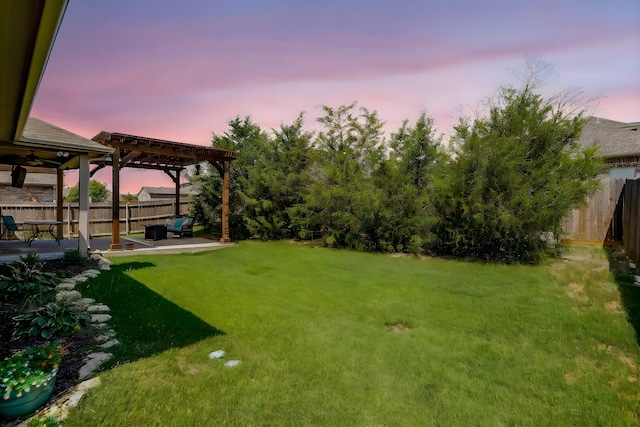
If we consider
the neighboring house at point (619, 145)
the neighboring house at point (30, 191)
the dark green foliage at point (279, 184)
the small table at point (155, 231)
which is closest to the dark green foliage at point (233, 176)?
the dark green foliage at point (279, 184)

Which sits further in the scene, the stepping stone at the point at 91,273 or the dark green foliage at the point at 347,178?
the dark green foliage at the point at 347,178

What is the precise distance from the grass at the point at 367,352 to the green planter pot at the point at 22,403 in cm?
26

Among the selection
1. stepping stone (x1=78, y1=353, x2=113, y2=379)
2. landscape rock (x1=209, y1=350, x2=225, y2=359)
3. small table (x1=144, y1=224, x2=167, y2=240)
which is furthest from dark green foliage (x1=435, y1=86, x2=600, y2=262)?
small table (x1=144, y1=224, x2=167, y2=240)

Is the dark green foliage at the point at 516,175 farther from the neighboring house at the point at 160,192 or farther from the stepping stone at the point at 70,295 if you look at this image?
the neighboring house at the point at 160,192

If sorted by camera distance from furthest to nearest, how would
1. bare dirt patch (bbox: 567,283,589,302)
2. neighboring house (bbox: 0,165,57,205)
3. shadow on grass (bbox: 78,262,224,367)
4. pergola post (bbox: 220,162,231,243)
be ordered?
neighboring house (bbox: 0,165,57,205), pergola post (bbox: 220,162,231,243), bare dirt patch (bbox: 567,283,589,302), shadow on grass (bbox: 78,262,224,367)

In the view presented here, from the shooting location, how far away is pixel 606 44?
6332 mm

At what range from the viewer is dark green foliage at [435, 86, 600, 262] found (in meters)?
7.16

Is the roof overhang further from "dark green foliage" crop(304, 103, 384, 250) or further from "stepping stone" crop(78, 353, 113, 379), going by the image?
"dark green foliage" crop(304, 103, 384, 250)

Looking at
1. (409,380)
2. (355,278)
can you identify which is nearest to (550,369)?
(409,380)

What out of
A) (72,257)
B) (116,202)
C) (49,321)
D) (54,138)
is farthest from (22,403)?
(116,202)

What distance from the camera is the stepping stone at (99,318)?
151 inches

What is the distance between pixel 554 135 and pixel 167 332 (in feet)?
28.4

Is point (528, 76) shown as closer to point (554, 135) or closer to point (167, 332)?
point (554, 135)

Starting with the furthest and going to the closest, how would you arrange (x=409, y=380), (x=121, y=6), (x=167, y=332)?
(x=121, y=6)
(x=167, y=332)
(x=409, y=380)
